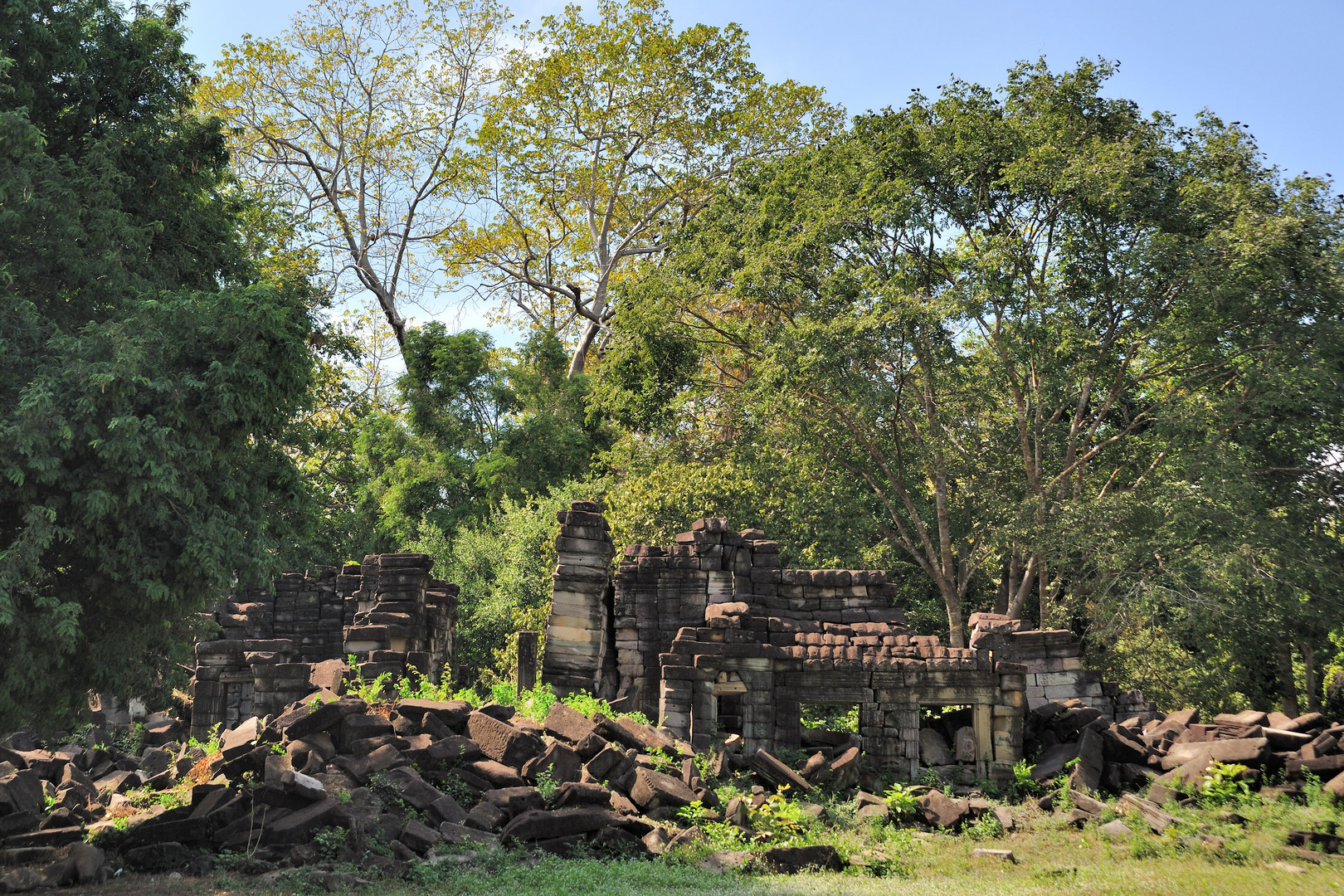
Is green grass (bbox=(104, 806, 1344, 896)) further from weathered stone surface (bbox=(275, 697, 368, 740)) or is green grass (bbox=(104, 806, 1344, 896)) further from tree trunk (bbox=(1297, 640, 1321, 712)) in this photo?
tree trunk (bbox=(1297, 640, 1321, 712))

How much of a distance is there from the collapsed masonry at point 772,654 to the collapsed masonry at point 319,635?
240 centimetres

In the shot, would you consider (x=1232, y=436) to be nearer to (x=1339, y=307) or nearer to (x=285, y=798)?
Answer: (x=1339, y=307)

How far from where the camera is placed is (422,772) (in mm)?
11633

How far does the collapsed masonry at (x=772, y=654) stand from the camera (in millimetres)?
14891

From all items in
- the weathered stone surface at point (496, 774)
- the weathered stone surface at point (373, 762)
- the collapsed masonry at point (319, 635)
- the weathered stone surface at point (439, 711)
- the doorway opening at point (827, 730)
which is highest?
the collapsed masonry at point (319, 635)

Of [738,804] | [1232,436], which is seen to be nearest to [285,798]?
[738,804]

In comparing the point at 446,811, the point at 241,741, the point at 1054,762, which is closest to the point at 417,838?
the point at 446,811

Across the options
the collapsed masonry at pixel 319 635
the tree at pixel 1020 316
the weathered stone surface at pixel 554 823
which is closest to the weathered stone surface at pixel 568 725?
the weathered stone surface at pixel 554 823

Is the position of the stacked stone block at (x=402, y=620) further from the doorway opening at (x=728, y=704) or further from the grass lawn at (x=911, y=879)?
the grass lawn at (x=911, y=879)

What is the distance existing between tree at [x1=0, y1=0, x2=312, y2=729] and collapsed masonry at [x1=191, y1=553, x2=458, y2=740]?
229cm

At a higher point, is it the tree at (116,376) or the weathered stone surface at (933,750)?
the tree at (116,376)

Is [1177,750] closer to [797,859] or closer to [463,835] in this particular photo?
[797,859]

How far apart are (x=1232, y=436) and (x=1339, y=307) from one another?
9.17ft

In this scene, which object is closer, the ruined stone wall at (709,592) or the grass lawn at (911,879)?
the grass lawn at (911,879)
